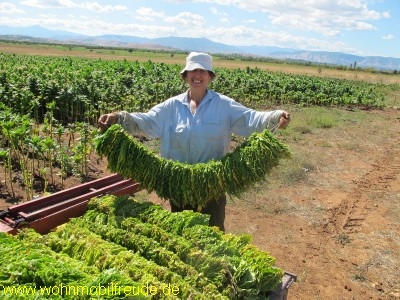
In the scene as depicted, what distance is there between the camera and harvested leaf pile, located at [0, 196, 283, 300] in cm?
215

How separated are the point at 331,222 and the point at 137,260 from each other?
216 inches

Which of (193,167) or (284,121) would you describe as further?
(284,121)

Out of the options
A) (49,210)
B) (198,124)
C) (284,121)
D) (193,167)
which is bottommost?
(49,210)

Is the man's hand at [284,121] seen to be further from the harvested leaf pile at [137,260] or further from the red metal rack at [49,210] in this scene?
the red metal rack at [49,210]

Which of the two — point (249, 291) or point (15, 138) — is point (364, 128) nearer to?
point (15, 138)

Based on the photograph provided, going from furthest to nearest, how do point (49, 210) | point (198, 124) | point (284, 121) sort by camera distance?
1. point (198, 124)
2. point (284, 121)
3. point (49, 210)

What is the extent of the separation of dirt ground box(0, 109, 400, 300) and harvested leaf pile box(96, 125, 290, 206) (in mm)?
2412

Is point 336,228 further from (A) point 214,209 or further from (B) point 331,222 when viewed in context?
Result: (A) point 214,209

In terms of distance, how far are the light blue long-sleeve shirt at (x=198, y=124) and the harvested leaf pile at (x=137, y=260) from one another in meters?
0.95

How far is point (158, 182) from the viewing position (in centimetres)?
354

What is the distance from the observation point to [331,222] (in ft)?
23.6

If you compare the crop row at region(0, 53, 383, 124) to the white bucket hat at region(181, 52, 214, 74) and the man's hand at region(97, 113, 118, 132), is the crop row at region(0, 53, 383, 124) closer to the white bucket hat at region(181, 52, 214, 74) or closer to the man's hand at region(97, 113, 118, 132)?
the man's hand at region(97, 113, 118, 132)

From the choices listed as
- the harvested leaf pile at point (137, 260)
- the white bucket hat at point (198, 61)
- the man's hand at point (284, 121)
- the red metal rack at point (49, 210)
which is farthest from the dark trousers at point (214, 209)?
the white bucket hat at point (198, 61)

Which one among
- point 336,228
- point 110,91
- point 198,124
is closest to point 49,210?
point 198,124
